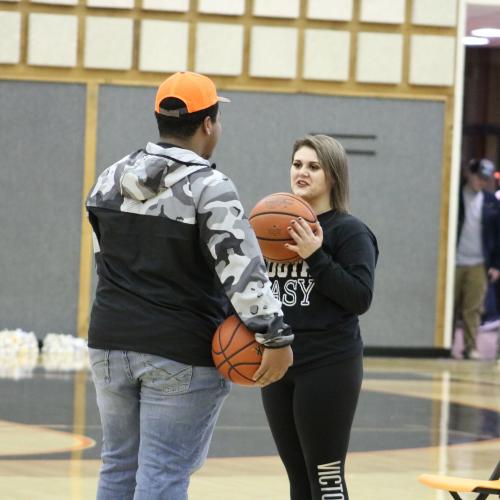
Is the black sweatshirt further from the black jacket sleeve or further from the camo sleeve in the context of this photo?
the camo sleeve

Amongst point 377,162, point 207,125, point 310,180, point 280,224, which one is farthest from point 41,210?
point 207,125

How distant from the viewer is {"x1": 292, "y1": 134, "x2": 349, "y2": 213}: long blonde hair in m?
4.89

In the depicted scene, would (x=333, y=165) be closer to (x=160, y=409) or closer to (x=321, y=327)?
(x=321, y=327)

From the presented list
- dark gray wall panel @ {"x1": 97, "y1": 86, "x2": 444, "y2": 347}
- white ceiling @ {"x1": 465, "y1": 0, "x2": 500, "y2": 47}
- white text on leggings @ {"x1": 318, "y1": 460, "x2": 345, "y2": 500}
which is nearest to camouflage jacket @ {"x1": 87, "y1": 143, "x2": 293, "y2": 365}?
white text on leggings @ {"x1": 318, "y1": 460, "x2": 345, "y2": 500}

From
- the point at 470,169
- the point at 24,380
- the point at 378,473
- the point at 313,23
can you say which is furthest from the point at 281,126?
the point at 378,473

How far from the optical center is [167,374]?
395cm

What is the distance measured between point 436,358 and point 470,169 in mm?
2273

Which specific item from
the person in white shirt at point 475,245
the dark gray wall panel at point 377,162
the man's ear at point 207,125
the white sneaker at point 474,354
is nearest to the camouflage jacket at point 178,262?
the man's ear at point 207,125

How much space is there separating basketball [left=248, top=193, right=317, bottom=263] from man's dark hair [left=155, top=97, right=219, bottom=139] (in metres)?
0.74

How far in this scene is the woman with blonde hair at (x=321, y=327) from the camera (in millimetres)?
4613

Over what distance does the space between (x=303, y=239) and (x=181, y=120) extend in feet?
2.60

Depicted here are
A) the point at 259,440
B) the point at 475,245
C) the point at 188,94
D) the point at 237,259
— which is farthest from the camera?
the point at 475,245

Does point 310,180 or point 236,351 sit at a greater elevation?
point 310,180

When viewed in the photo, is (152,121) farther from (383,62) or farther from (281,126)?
(383,62)
